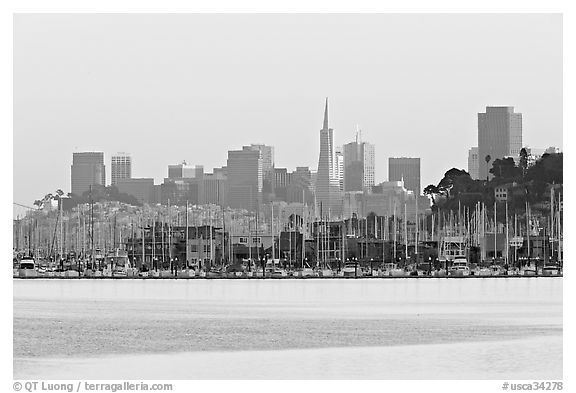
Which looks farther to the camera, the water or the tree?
the tree

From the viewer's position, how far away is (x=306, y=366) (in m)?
36.1

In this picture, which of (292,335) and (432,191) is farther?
(432,191)

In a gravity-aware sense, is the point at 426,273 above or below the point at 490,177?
below

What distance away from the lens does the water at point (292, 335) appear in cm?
3541

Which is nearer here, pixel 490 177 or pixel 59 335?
pixel 59 335

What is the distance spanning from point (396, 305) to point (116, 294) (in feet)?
74.2

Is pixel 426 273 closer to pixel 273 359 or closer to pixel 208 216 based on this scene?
pixel 208 216

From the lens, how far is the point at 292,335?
1812 inches

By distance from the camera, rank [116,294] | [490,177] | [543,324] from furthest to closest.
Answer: [490,177]
[116,294]
[543,324]

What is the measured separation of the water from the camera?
35.4 m

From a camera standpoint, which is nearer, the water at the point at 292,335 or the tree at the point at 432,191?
the water at the point at 292,335
